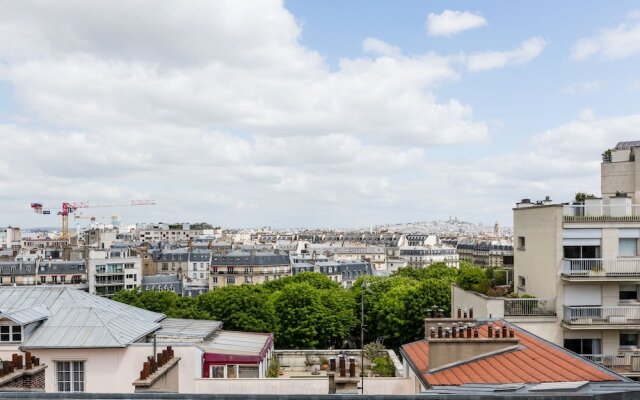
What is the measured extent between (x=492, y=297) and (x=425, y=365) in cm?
1097

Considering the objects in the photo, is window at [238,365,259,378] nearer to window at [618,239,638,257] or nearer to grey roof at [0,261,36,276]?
window at [618,239,638,257]

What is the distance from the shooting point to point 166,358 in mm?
12578

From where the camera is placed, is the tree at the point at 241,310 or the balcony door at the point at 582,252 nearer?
the balcony door at the point at 582,252

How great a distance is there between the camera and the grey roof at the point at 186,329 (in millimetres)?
23712

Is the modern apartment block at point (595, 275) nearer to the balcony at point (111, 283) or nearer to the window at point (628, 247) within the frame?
the window at point (628, 247)

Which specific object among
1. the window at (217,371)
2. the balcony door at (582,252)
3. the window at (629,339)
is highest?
the balcony door at (582,252)

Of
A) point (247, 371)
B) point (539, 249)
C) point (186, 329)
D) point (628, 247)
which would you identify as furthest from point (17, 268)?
point (628, 247)

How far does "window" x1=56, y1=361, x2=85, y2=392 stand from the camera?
19.4 meters

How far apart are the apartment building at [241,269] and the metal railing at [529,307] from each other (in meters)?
79.9

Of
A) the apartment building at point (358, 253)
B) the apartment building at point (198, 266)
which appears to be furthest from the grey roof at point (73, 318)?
the apartment building at point (358, 253)

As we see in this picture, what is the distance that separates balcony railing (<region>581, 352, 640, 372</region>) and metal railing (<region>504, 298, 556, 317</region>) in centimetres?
255

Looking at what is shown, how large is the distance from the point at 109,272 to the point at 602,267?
257 ft

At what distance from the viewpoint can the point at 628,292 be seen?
24.4 metres

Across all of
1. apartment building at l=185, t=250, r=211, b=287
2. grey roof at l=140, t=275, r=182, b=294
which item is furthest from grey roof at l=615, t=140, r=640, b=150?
apartment building at l=185, t=250, r=211, b=287
